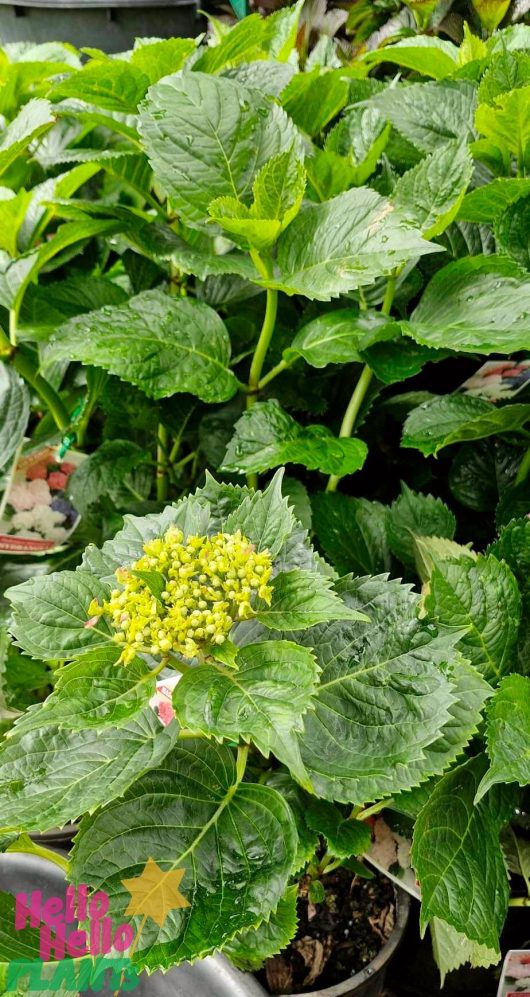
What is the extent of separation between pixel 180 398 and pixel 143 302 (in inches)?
6.4

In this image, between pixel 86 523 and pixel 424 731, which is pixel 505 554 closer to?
pixel 424 731

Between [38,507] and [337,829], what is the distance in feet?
1.91

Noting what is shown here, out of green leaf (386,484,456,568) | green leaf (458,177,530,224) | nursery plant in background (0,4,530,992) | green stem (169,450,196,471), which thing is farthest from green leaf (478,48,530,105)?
green stem (169,450,196,471)

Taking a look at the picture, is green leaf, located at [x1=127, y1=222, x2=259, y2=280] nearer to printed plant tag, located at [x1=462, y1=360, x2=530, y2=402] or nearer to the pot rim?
printed plant tag, located at [x1=462, y1=360, x2=530, y2=402]

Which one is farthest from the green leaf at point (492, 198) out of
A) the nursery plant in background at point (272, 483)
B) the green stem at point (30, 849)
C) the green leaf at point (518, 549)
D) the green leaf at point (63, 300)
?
the green stem at point (30, 849)

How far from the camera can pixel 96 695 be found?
507mm

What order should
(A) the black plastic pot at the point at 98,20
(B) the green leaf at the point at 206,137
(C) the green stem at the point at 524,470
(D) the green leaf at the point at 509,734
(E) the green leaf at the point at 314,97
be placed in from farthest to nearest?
(A) the black plastic pot at the point at 98,20 < (E) the green leaf at the point at 314,97 < (C) the green stem at the point at 524,470 < (B) the green leaf at the point at 206,137 < (D) the green leaf at the point at 509,734

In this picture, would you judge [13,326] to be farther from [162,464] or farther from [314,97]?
[314,97]

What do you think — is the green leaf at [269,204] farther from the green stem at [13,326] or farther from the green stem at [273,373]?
the green stem at [13,326]

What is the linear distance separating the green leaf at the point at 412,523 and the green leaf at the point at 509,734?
0.22 meters

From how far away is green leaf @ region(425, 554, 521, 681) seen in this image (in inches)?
25.7

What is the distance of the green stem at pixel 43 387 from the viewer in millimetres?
967

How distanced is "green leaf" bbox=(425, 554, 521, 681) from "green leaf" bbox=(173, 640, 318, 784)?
0.62 feet

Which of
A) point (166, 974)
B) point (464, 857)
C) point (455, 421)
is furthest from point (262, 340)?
point (166, 974)
